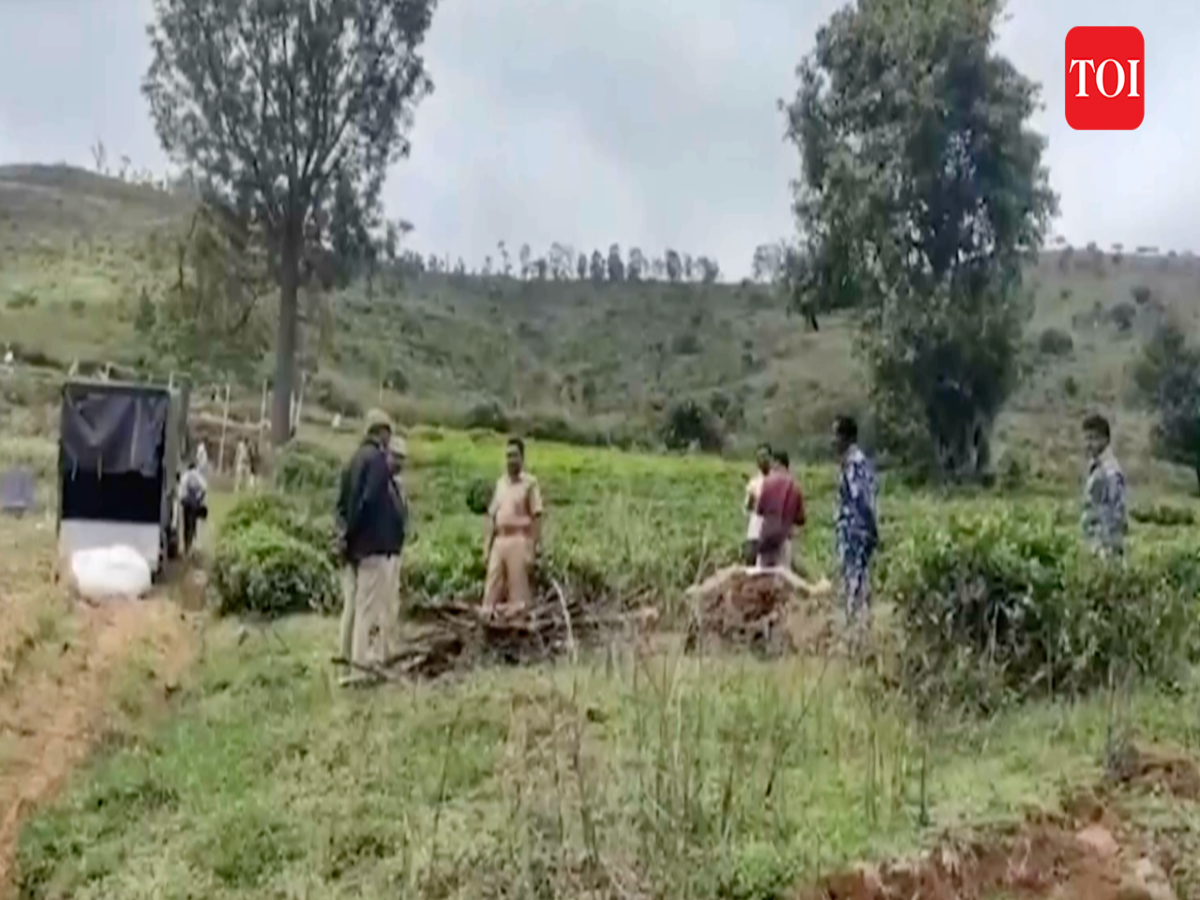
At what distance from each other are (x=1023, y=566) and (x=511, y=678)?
2.95 meters

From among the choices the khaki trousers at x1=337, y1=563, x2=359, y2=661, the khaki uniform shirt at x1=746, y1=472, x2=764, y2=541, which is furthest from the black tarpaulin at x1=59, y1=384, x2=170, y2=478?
the khaki uniform shirt at x1=746, y1=472, x2=764, y2=541

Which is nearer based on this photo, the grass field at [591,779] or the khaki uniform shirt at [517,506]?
the grass field at [591,779]

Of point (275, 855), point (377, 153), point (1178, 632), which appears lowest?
point (275, 855)

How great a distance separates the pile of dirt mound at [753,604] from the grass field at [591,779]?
1.41 feet

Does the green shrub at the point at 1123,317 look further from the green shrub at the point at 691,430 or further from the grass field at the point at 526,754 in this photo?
the grass field at the point at 526,754

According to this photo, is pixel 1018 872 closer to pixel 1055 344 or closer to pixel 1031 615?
pixel 1031 615

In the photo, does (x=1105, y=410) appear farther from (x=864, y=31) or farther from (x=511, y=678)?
(x=511, y=678)

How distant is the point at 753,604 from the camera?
11.5 meters

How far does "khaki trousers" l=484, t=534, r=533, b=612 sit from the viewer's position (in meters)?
12.4

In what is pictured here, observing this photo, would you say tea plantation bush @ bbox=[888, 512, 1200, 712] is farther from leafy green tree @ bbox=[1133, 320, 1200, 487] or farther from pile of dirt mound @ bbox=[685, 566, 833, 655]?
leafy green tree @ bbox=[1133, 320, 1200, 487]

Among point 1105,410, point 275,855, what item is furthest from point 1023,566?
point 1105,410

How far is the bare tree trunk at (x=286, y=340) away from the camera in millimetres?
32906

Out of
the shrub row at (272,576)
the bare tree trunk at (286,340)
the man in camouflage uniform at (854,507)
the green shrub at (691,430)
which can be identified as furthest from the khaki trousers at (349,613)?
the green shrub at (691,430)

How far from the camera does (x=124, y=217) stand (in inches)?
2687
